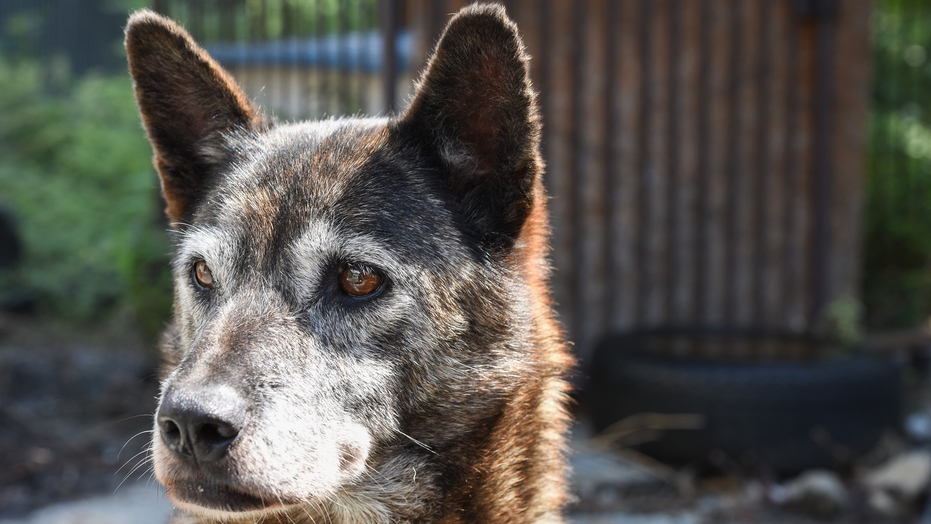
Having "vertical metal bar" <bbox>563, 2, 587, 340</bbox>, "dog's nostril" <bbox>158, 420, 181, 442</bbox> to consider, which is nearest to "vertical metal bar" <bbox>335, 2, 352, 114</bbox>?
"vertical metal bar" <bbox>563, 2, 587, 340</bbox>

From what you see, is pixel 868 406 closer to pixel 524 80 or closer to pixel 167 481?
pixel 524 80

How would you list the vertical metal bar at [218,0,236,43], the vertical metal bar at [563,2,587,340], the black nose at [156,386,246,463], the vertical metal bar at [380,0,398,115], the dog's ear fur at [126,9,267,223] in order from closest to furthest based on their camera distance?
the black nose at [156,386,246,463], the dog's ear fur at [126,9,267,223], the vertical metal bar at [380,0,398,115], the vertical metal bar at [563,2,587,340], the vertical metal bar at [218,0,236,43]

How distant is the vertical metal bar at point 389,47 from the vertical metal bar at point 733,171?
2.70m

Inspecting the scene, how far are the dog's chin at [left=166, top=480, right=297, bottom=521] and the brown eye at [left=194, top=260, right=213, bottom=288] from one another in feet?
2.31

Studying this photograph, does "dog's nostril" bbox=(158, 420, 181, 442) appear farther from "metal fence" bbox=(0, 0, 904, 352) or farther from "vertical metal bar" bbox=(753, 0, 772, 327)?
"vertical metal bar" bbox=(753, 0, 772, 327)

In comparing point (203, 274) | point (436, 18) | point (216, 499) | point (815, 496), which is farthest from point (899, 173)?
point (216, 499)

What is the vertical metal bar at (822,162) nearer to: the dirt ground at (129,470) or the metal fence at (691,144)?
the metal fence at (691,144)

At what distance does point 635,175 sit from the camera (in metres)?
6.80

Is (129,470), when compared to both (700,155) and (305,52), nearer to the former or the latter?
(305,52)

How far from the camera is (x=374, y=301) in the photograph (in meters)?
2.53

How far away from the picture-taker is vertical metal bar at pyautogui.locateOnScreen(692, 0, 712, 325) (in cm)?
675

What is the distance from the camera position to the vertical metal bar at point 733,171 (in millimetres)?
6793

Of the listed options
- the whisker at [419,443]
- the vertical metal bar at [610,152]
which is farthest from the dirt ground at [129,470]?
the whisker at [419,443]

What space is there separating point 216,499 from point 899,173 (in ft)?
34.5
